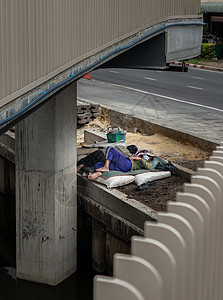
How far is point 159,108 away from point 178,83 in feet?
27.0

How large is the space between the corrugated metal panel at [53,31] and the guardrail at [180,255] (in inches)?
147

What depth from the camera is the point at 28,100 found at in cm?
714

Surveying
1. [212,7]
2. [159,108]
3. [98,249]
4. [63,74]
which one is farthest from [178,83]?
[63,74]

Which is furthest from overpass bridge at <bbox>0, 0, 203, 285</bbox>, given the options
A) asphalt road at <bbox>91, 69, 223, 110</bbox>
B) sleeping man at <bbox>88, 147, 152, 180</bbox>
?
asphalt road at <bbox>91, 69, 223, 110</bbox>

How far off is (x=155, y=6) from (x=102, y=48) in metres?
2.83

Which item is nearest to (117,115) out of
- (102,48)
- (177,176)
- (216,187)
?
(177,176)

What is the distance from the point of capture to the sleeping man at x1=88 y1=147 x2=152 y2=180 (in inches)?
559

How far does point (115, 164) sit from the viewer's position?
1439 cm

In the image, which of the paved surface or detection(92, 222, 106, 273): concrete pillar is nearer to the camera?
detection(92, 222, 106, 273): concrete pillar

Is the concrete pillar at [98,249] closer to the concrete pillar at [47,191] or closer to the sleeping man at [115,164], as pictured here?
the concrete pillar at [47,191]

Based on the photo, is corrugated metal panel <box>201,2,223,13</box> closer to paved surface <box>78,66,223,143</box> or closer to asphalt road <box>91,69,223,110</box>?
asphalt road <box>91,69,223,110</box>

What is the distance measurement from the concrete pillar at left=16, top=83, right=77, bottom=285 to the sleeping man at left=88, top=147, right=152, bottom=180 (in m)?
0.83

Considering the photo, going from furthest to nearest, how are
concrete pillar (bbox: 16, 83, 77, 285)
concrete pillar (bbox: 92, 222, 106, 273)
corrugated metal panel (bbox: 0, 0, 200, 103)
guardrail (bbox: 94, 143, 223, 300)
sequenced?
1. concrete pillar (bbox: 92, 222, 106, 273)
2. concrete pillar (bbox: 16, 83, 77, 285)
3. corrugated metal panel (bbox: 0, 0, 200, 103)
4. guardrail (bbox: 94, 143, 223, 300)

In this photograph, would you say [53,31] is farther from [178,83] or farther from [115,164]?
[178,83]
